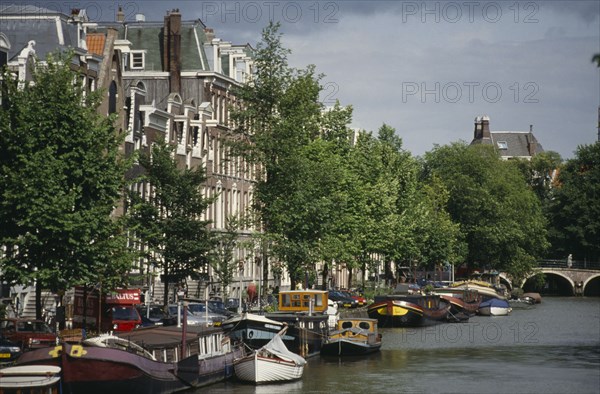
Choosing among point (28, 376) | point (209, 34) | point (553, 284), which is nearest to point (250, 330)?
point (28, 376)

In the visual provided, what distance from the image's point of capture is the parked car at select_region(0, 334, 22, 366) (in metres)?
48.4

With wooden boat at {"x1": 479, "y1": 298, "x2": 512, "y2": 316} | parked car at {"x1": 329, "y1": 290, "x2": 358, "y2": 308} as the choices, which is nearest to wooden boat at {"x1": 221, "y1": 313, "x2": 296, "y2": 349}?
→ parked car at {"x1": 329, "y1": 290, "x2": 358, "y2": 308}

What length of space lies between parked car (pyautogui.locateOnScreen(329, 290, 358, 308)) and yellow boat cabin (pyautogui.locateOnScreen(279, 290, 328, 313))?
79.2 ft

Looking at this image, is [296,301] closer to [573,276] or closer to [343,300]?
[343,300]

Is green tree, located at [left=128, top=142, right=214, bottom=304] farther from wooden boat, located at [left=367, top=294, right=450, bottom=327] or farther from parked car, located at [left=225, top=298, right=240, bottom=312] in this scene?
wooden boat, located at [left=367, top=294, right=450, bottom=327]

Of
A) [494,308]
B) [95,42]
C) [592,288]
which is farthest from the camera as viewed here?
[592,288]

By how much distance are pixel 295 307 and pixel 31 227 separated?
26044mm

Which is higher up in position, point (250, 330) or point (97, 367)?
point (250, 330)

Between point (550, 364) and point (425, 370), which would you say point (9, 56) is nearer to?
point (425, 370)

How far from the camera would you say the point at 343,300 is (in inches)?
4023

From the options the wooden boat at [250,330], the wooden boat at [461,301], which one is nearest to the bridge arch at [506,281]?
the wooden boat at [461,301]

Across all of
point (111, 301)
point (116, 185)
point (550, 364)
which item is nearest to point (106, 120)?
point (116, 185)

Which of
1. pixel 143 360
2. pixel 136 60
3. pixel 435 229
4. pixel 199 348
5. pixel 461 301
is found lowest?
pixel 143 360

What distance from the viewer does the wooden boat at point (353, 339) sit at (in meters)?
70.6
